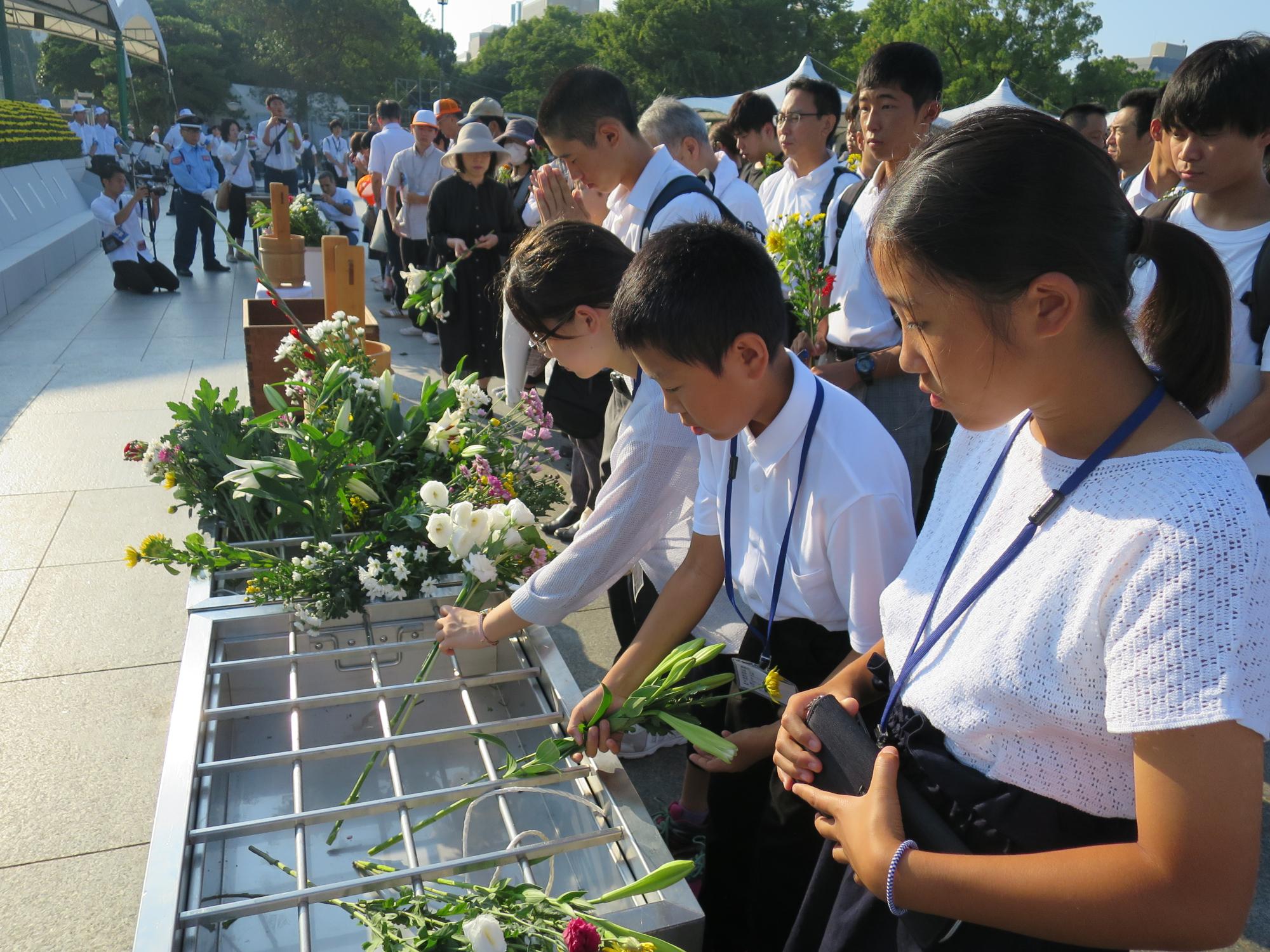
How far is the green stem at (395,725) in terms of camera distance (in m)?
1.81

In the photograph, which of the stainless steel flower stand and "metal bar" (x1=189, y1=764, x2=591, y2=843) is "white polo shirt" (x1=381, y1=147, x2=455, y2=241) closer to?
the stainless steel flower stand

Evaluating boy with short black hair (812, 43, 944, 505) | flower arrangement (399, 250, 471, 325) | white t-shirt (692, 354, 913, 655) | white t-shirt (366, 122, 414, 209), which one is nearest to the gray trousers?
boy with short black hair (812, 43, 944, 505)

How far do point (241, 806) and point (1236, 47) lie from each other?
9.55 ft

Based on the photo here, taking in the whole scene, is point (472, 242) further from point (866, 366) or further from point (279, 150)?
point (279, 150)

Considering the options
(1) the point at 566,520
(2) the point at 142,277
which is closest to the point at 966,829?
(1) the point at 566,520

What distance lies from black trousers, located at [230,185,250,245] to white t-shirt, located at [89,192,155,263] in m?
2.20

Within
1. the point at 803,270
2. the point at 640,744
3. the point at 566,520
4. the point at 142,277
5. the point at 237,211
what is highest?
the point at 803,270

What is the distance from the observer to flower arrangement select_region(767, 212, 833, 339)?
294cm

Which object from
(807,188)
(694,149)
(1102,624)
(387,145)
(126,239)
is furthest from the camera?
(126,239)

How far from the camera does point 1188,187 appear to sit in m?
2.61

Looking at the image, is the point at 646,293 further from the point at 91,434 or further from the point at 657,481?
the point at 91,434

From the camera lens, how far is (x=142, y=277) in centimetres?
1069

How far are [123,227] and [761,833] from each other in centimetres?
1112

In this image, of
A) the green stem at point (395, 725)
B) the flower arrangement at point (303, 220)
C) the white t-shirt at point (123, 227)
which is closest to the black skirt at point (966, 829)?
the green stem at point (395, 725)
